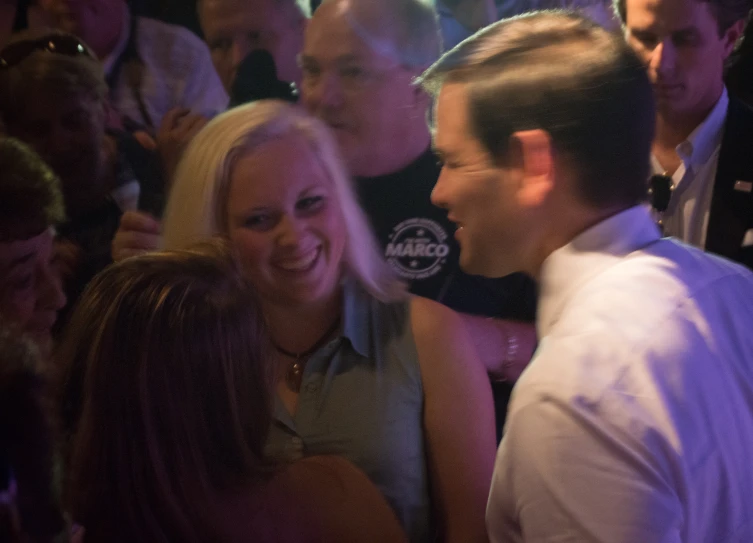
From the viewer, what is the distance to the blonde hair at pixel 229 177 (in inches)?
56.4

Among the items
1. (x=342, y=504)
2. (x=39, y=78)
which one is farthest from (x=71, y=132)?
(x=342, y=504)

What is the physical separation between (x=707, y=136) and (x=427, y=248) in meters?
0.75

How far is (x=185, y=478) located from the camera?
35.9 inches

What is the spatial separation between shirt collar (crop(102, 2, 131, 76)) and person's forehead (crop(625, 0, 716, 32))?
5.37ft

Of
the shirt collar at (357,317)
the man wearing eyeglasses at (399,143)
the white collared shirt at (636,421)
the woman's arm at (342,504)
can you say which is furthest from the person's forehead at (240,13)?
the white collared shirt at (636,421)

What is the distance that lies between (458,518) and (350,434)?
0.84 feet

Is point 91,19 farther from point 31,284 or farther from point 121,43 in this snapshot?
point 31,284

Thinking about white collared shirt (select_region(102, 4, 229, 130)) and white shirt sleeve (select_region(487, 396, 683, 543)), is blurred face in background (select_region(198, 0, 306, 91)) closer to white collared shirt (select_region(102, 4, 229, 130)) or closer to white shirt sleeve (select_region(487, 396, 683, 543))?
white collared shirt (select_region(102, 4, 229, 130))

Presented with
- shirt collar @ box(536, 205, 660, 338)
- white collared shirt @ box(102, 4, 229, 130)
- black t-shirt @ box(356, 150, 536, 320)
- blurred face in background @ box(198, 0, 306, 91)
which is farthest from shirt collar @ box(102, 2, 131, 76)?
shirt collar @ box(536, 205, 660, 338)

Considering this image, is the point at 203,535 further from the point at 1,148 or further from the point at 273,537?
the point at 1,148

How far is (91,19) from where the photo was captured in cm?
236

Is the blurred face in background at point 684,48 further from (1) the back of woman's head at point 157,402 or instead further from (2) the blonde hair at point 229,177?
(1) the back of woman's head at point 157,402

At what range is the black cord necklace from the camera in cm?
138

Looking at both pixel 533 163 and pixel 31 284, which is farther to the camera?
pixel 31 284
